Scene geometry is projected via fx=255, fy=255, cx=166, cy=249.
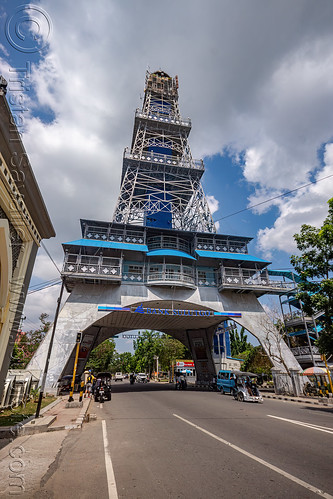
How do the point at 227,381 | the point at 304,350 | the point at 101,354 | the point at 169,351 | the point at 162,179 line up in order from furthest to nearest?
the point at 101,354, the point at 169,351, the point at 162,179, the point at 304,350, the point at 227,381

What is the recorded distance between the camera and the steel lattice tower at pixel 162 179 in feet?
105

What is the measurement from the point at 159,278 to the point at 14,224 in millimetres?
18010

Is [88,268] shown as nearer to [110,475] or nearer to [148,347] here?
[110,475]

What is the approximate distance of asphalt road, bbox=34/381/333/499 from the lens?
3.97m

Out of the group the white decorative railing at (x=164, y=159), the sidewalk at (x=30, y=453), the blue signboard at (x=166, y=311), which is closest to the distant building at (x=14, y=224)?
the sidewalk at (x=30, y=453)

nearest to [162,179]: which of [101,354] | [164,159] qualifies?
[164,159]

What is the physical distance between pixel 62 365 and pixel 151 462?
689 inches

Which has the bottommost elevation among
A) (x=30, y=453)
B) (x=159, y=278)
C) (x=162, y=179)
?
(x=30, y=453)

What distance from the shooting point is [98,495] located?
3.89m

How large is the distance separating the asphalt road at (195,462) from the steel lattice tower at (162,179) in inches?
905

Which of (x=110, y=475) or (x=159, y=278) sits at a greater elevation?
(x=159, y=278)

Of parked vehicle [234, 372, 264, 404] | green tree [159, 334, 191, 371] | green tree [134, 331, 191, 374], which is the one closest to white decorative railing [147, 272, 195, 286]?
parked vehicle [234, 372, 264, 404]

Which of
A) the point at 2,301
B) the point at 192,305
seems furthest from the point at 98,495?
the point at 192,305

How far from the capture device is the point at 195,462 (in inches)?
202
